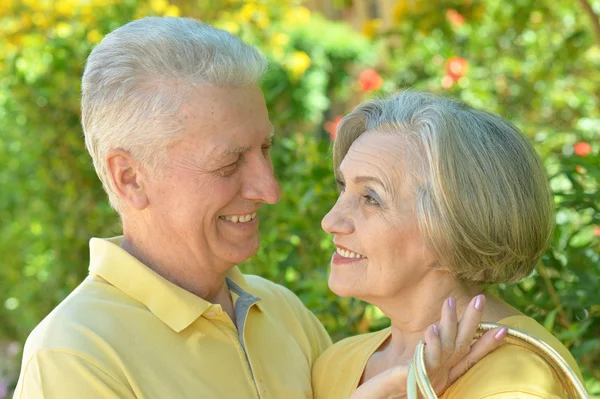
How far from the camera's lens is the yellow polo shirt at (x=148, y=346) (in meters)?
1.94

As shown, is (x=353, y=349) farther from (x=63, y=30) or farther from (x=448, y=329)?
(x=63, y=30)

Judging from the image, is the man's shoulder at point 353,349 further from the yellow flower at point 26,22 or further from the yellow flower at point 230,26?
the yellow flower at point 26,22

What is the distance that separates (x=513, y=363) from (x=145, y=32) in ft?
4.07

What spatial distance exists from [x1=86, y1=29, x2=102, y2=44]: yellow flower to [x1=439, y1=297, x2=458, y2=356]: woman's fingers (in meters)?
3.71

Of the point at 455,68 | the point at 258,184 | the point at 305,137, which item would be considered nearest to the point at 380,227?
the point at 258,184

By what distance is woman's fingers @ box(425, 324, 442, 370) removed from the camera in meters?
1.82

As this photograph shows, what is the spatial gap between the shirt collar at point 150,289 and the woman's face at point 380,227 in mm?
382

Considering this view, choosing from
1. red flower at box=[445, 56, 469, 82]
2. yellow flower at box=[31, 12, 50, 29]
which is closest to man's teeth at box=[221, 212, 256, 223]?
red flower at box=[445, 56, 469, 82]

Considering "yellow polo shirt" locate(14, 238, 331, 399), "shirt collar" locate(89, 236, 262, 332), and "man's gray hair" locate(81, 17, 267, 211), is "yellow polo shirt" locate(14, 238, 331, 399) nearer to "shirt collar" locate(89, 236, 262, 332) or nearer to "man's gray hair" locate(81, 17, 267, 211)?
"shirt collar" locate(89, 236, 262, 332)

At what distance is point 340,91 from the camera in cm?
1234

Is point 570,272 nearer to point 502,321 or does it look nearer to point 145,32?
point 502,321

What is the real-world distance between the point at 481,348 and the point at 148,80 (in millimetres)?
1069

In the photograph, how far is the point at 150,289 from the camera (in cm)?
222

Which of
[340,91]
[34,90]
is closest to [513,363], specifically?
A: [34,90]
